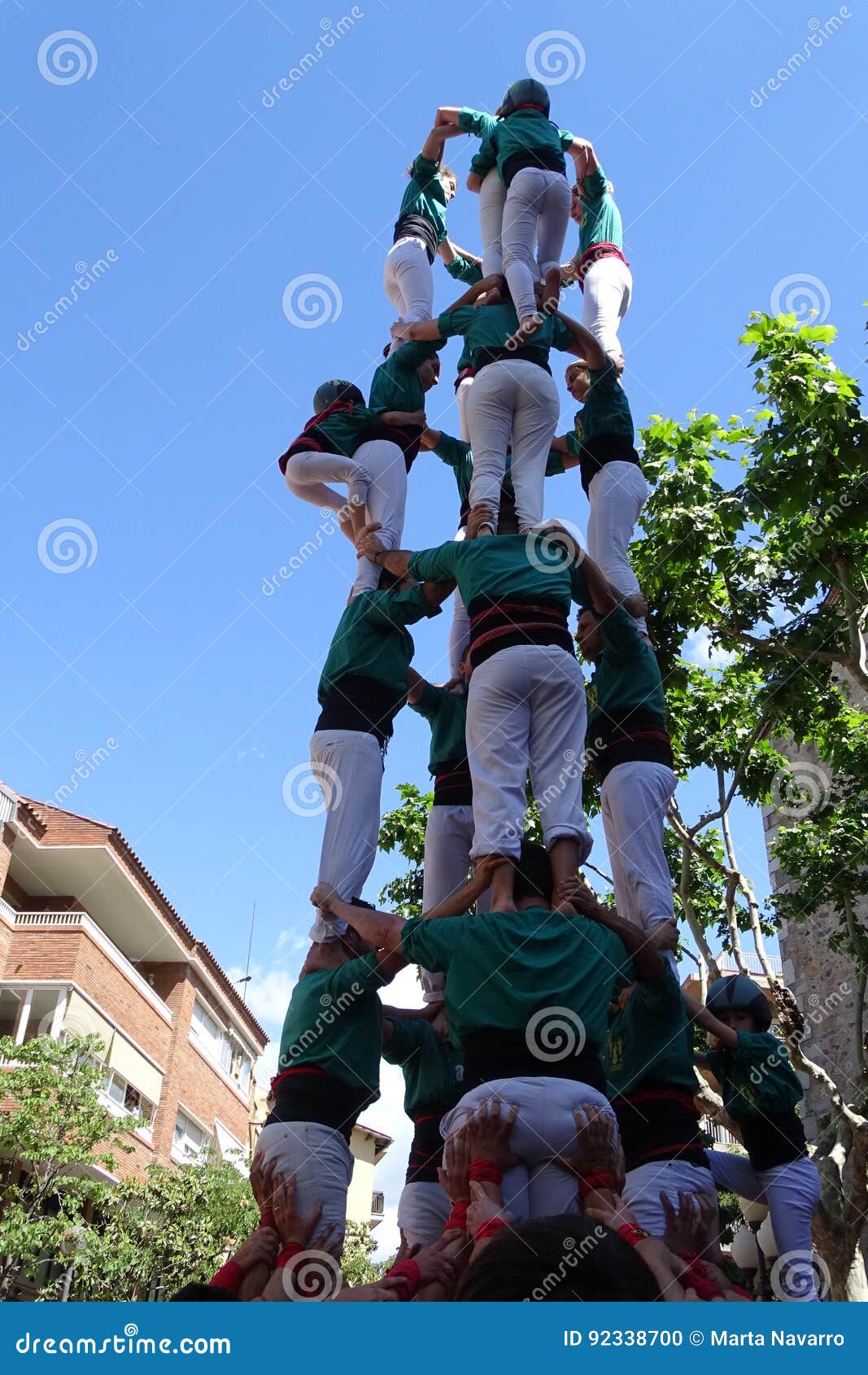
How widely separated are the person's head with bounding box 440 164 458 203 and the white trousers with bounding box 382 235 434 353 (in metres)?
0.95

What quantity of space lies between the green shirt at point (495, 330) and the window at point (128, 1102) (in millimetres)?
18658

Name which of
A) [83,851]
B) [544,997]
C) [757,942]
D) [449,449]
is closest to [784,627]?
[757,942]

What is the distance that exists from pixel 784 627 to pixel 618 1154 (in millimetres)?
8102

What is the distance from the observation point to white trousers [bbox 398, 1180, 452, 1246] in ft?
17.8

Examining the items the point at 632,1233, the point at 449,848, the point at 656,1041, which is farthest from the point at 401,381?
the point at 632,1233

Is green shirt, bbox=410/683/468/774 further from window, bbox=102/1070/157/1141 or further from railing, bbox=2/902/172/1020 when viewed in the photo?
window, bbox=102/1070/157/1141

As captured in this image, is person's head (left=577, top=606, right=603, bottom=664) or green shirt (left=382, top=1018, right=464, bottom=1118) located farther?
person's head (left=577, top=606, right=603, bottom=664)

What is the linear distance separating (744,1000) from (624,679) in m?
1.90

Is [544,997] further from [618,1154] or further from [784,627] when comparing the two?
[784,627]

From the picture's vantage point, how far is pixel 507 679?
5402 millimetres

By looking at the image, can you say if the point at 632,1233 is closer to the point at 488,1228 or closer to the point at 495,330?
the point at 488,1228

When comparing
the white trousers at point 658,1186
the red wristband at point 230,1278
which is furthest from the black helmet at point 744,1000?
the red wristband at point 230,1278

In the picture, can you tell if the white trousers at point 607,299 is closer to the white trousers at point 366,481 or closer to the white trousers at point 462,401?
the white trousers at point 462,401

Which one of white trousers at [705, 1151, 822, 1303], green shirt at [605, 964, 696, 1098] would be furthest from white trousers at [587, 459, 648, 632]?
white trousers at [705, 1151, 822, 1303]
